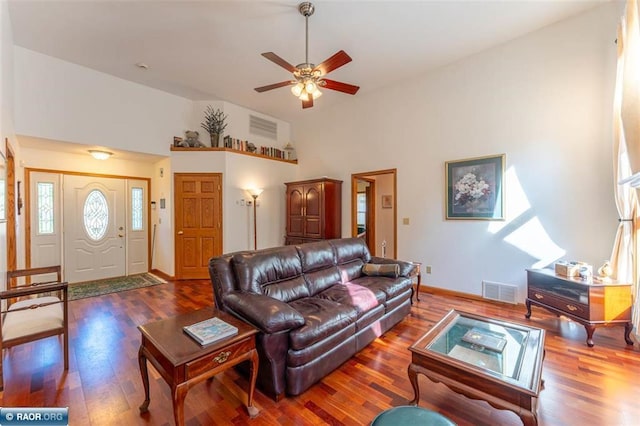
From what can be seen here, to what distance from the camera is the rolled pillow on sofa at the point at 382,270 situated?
325cm

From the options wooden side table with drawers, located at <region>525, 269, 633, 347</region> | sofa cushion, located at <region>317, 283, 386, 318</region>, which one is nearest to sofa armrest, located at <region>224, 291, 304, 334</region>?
sofa cushion, located at <region>317, 283, 386, 318</region>

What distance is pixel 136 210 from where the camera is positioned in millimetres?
5566

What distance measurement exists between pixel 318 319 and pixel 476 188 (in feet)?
10.3

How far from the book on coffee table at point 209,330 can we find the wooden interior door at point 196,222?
359 cm

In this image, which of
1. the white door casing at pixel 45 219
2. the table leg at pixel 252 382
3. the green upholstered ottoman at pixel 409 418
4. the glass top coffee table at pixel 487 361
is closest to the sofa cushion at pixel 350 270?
the glass top coffee table at pixel 487 361

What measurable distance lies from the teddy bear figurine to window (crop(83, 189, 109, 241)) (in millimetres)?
1902

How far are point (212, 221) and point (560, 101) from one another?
5.63 metres

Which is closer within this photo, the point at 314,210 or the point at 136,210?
the point at 314,210

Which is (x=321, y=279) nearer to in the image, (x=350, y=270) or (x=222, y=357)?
(x=350, y=270)

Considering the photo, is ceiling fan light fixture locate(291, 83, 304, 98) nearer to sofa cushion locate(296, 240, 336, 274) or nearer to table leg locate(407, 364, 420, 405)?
sofa cushion locate(296, 240, 336, 274)

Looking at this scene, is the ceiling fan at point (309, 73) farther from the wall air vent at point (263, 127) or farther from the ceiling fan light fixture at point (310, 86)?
the wall air vent at point (263, 127)

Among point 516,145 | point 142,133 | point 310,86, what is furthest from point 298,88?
point 142,133

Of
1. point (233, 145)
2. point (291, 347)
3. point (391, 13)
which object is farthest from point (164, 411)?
point (233, 145)

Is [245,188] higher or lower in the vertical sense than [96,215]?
higher
